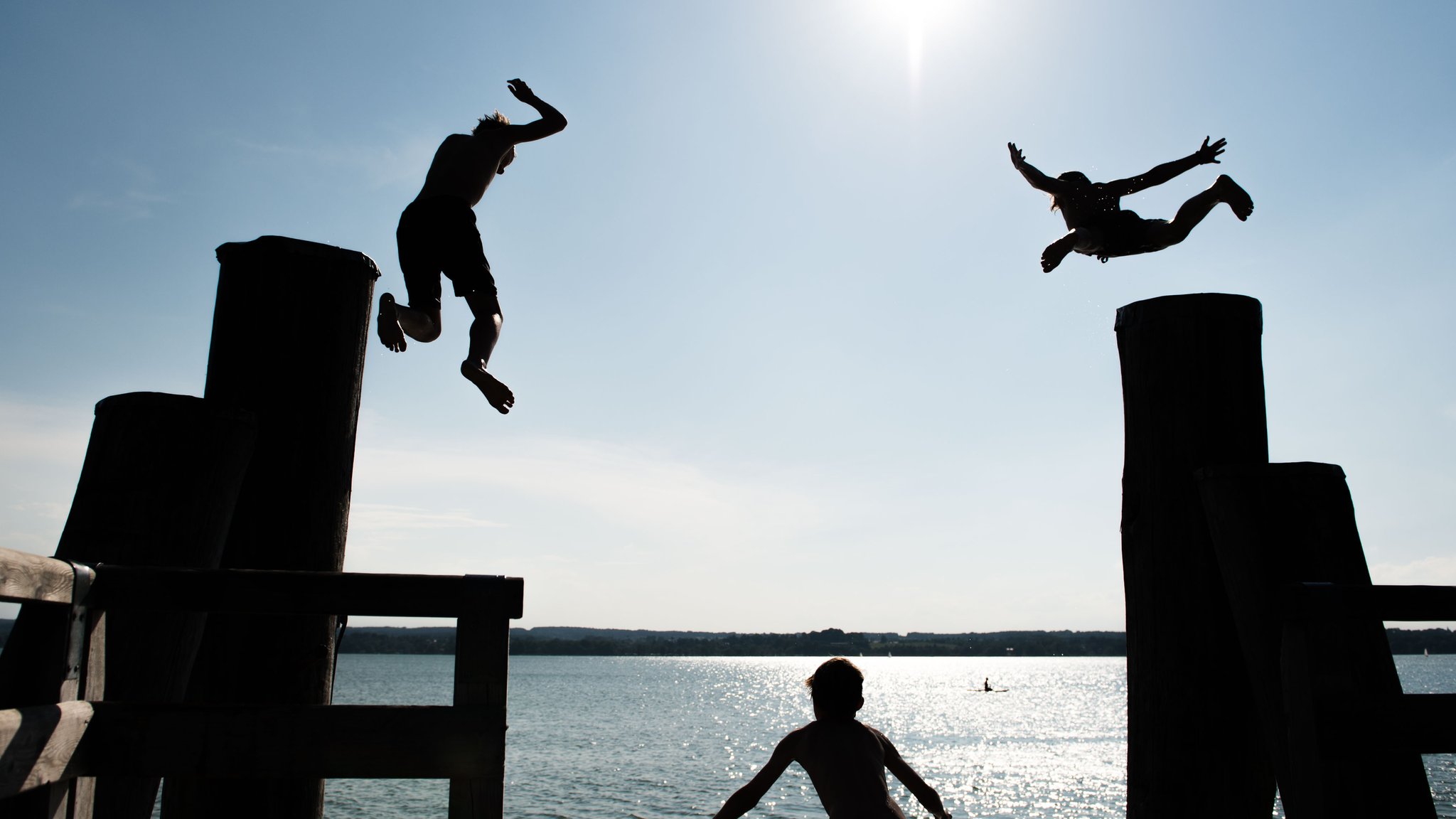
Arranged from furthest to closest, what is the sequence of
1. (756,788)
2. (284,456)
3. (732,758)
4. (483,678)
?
(732,758) < (284,456) < (756,788) < (483,678)

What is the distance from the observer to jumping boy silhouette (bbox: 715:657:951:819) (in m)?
4.28

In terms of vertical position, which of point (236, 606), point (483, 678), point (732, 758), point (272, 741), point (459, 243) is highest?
point (459, 243)

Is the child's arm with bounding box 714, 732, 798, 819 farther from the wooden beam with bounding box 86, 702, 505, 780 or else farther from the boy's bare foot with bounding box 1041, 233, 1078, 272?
the boy's bare foot with bounding box 1041, 233, 1078, 272

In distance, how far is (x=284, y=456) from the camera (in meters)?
4.53

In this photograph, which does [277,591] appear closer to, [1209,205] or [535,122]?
[535,122]

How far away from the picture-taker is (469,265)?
589 cm

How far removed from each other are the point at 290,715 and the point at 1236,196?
7.25 metres

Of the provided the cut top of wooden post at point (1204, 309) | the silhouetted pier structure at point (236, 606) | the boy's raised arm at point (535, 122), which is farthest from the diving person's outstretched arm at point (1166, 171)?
the silhouetted pier structure at point (236, 606)

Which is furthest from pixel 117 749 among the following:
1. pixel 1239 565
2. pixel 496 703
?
pixel 1239 565

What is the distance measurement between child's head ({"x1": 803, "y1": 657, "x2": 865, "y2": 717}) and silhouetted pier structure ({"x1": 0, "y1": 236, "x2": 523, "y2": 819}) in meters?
1.97

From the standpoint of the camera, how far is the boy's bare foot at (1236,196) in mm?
7711

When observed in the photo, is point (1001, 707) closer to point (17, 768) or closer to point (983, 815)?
point (983, 815)

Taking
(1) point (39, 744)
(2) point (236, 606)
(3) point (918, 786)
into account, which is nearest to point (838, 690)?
(3) point (918, 786)

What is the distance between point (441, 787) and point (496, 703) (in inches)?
1892
